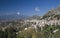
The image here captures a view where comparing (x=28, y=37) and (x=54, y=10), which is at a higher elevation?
(x=54, y=10)

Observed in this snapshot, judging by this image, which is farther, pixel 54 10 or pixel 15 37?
pixel 54 10

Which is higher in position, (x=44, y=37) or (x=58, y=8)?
(x=58, y=8)

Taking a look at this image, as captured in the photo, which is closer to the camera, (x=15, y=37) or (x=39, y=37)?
(x=39, y=37)

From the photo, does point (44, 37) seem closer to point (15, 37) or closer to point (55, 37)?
point (55, 37)

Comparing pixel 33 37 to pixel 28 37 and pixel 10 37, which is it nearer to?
pixel 28 37

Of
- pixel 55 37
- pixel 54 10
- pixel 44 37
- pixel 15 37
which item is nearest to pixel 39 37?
pixel 44 37

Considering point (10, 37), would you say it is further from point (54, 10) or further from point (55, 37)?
point (54, 10)

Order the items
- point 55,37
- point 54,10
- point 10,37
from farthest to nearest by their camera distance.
A: 1. point 54,10
2. point 10,37
3. point 55,37

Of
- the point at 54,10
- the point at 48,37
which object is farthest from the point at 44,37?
the point at 54,10

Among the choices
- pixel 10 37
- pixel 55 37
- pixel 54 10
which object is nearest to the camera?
pixel 55 37
